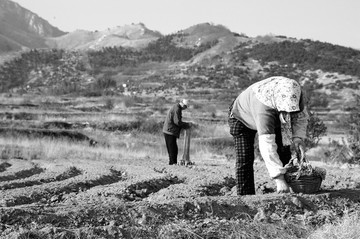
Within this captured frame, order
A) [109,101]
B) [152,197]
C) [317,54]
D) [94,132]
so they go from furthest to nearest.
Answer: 1. [317,54]
2. [109,101]
3. [94,132]
4. [152,197]

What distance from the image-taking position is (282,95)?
560 centimetres

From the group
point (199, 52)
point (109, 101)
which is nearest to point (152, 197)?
point (109, 101)

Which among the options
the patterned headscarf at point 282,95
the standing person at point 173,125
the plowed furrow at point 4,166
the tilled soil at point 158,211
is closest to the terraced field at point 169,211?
the tilled soil at point 158,211

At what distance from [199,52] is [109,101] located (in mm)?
67325

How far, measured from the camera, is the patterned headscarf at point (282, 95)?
5.57 meters

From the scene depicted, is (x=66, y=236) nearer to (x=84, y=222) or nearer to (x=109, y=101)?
(x=84, y=222)

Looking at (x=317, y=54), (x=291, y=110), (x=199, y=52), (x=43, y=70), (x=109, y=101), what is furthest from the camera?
(x=199, y=52)

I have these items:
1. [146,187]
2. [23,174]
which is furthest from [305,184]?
[23,174]

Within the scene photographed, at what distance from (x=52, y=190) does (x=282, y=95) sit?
385cm

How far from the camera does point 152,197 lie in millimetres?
7262

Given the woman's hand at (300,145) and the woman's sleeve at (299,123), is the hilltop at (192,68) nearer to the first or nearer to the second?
the woman's hand at (300,145)

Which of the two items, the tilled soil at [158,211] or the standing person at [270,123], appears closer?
the tilled soil at [158,211]

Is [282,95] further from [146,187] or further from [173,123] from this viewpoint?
[173,123]

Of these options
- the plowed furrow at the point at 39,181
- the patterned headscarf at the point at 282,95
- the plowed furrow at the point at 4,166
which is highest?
the patterned headscarf at the point at 282,95
